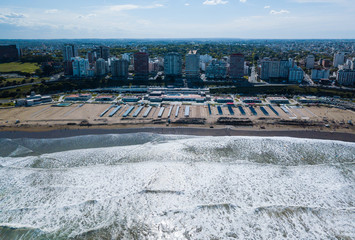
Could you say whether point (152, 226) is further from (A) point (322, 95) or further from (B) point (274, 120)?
(A) point (322, 95)

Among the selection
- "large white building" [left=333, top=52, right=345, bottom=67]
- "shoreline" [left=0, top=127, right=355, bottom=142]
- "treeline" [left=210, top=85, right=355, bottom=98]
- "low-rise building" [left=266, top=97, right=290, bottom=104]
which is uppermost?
"large white building" [left=333, top=52, right=345, bottom=67]

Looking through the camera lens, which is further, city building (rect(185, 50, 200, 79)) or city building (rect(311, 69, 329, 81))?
city building (rect(185, 50, 200, 79))

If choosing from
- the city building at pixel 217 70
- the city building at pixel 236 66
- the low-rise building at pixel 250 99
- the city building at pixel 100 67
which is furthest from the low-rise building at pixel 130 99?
the city building at pixel 236 66

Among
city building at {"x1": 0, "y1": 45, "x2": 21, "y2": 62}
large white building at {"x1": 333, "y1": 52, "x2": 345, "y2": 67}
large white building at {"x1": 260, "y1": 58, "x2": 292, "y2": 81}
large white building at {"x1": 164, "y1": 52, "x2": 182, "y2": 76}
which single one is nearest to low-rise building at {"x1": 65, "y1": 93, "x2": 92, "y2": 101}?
large white building at {"x1": 164, "y1": 52, "x2": 182, "y2": 76}

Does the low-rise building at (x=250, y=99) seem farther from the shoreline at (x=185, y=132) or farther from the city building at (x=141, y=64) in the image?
the city building at (x=141, y=64)

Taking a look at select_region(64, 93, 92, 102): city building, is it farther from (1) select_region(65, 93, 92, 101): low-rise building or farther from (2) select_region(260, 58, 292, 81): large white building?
(2) select_region(260, 58, 292, 81): large white building

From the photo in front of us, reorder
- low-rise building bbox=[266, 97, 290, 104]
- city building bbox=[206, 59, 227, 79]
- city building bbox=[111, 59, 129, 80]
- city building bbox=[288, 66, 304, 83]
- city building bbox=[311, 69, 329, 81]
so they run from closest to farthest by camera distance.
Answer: low-rise building bbox=[266, 97, 290, 104]
city building bbox=[288, 66, 304, 83]
city building bbox=[311, 69, 329, 81]
city building bbox=[111, 59, 129, 80]
city building bbox=[206, 59, 227, 79]

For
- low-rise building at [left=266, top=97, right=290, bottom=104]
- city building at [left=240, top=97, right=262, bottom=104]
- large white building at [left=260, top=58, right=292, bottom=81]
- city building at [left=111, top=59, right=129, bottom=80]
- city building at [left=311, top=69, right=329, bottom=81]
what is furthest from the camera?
city building at [left=111, top=59, right=129, bottom=80]

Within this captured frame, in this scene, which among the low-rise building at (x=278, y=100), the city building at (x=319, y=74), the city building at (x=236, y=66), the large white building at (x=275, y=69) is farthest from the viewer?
the large white building at (x=275, y=69)

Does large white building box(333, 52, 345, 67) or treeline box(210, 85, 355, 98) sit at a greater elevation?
large white building box(333, 52, 345, 67)
